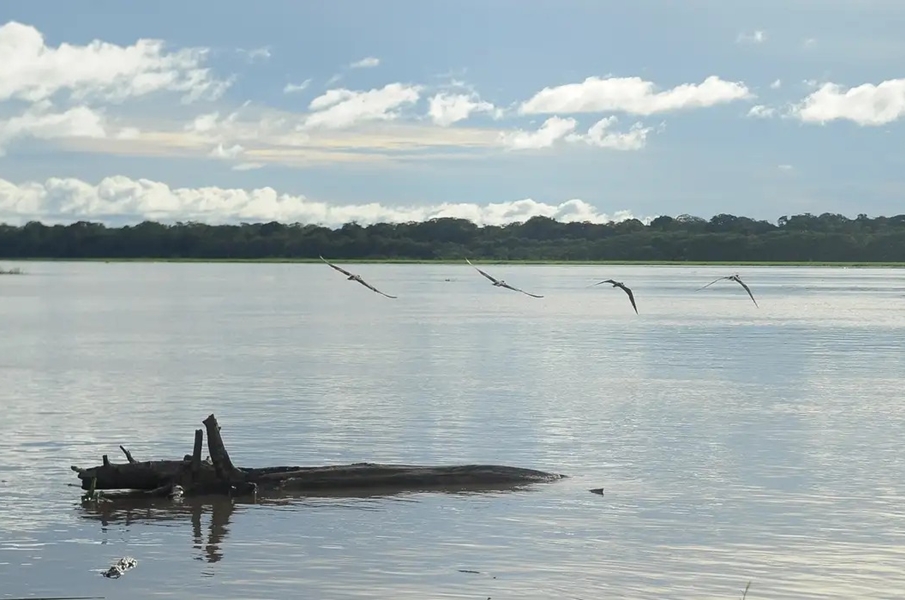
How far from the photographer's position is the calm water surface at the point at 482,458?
758 inches

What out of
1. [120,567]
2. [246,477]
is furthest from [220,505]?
[120,567]

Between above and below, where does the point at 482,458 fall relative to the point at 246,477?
below

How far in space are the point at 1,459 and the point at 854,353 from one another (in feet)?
143

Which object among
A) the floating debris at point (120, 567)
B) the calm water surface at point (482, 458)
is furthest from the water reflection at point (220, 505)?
the floating debris at point (120, 567)

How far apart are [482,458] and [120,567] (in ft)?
39.5

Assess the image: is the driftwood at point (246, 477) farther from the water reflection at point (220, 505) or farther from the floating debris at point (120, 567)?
the floating debris at point (120, 567)

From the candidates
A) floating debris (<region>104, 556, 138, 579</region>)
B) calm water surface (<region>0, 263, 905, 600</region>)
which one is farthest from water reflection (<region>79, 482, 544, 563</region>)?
floating debris (<region>104, 556, 138, 579</region>)

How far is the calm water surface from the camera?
19.2m

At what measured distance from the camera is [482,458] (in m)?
30.1

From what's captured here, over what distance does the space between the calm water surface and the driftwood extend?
45 cm

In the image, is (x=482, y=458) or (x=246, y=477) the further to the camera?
(x=482, y=458)

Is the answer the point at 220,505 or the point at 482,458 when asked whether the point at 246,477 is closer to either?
the point at 220,505

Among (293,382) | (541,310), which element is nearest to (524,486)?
(293,382)

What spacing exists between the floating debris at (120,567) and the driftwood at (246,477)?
141 inches
